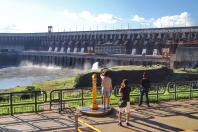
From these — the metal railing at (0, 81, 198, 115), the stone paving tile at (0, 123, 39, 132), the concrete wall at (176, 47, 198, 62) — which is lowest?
the stone paving tile at (0, 123, 39, 132)

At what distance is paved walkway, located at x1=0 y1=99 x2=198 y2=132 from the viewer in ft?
44.0

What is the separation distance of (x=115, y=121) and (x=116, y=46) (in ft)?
308

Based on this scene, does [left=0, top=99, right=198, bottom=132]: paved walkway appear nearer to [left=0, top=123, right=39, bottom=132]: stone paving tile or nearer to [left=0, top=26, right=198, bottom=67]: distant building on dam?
[left=0, top=123, right=39, bottom=132]: stone paving tile

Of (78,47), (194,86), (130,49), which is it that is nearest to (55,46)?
(78,47)

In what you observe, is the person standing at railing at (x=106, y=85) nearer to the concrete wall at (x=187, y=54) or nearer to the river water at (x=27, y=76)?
the concrete wall at (x=187, y=54)

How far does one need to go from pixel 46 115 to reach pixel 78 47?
10755 cm

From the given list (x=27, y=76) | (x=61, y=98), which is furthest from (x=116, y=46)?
(x=61, y=98)

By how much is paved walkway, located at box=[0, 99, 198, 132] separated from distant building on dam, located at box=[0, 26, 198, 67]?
4274 centimetres

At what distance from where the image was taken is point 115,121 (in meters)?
14.5

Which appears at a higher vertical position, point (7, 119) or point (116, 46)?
point (116, 46)

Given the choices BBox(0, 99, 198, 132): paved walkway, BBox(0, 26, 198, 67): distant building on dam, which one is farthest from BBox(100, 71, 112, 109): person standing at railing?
BBox(0, 26, 198, 67): distant building on dam

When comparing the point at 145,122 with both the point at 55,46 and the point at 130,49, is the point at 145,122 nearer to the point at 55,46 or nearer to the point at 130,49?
the point at 130,49

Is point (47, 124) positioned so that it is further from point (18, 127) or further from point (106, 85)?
point (106, 85)

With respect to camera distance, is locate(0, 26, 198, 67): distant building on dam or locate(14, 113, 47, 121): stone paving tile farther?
locate(0, 26, 198, 67): distant building on dam
